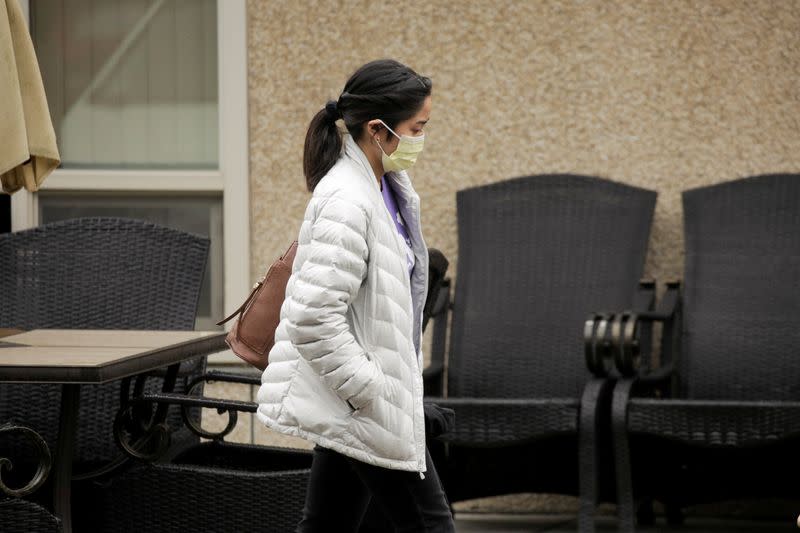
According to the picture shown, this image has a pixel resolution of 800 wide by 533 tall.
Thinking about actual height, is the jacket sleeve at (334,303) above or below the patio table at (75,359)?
above

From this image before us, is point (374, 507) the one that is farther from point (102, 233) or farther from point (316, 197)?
point (102, 233)

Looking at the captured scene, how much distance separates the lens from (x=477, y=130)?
5320 mm

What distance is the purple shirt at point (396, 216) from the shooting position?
295 cm

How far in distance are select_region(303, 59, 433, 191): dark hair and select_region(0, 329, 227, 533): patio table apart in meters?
0.64

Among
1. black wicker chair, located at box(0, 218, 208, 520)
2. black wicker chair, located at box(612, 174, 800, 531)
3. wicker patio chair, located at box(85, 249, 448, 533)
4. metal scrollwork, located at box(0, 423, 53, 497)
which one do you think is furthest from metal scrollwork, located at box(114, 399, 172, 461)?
black wicker chair, located at box(612, 174, 800, 531)

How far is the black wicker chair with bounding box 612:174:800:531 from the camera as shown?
4707mm

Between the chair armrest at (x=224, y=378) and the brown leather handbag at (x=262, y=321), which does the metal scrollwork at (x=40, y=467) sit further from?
the chair armrest at (x=224, y=378)

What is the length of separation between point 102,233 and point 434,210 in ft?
4.87

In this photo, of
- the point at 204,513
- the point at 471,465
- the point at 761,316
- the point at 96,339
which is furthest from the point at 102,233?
the point at 761,316

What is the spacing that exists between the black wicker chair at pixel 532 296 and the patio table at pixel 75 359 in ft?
4.68

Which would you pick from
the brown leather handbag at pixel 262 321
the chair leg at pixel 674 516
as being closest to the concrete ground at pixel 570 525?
the chair leg at pixel 674 516

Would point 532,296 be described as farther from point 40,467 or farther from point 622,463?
point 40,467

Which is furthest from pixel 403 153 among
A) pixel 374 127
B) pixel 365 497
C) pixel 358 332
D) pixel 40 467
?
pixel 40 467

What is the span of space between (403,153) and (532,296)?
2.22 m
